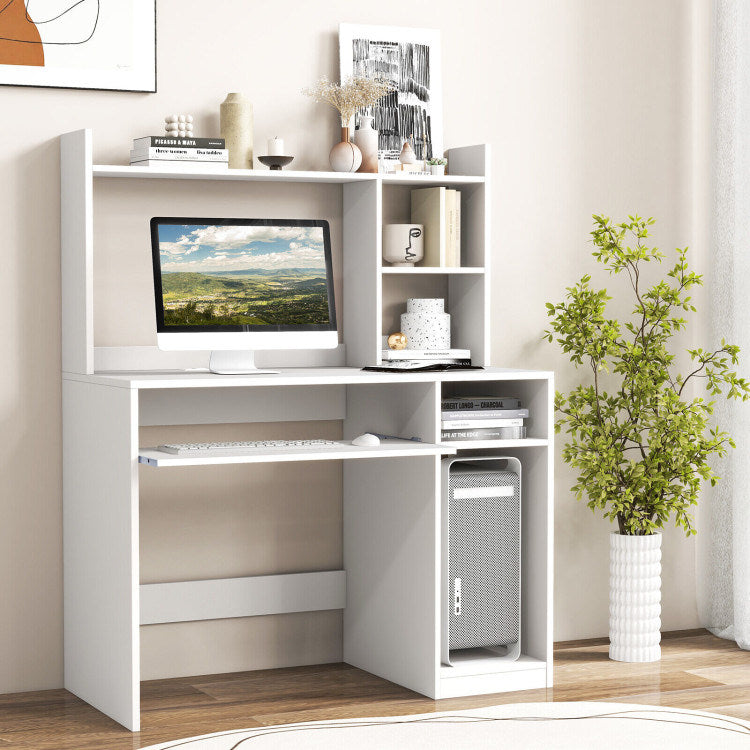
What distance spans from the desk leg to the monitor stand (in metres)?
0.34

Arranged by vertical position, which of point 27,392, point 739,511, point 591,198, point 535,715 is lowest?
point 535,715

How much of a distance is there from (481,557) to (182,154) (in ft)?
4.46

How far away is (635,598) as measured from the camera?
12.7 ft

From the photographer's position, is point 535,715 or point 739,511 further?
point 739,511

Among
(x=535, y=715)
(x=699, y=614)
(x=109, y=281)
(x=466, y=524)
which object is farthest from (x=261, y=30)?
(x=699, y=614)

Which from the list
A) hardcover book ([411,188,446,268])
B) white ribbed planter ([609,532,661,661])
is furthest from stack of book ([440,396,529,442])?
white ribbed planter ([609,532,661,661])

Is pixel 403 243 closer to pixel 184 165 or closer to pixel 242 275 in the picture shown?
pixel 242 275

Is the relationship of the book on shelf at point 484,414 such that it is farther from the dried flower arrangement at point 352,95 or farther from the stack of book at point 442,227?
the dried flower arrangement at point 352,95

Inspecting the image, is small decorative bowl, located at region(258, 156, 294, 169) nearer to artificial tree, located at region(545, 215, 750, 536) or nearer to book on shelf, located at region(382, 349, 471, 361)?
book on shelf, located at region(382, 349, 471, 361)

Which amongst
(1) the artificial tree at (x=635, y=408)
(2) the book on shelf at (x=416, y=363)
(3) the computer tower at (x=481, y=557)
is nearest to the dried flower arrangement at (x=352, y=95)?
(2) the book on shelf at (x=416, y=363)

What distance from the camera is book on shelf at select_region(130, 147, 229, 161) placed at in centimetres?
336

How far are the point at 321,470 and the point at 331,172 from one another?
898 mm

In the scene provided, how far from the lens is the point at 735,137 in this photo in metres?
4.11

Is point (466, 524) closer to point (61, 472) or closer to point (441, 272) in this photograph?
point (441, 272)
